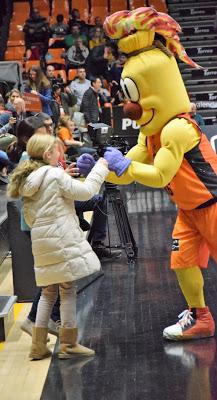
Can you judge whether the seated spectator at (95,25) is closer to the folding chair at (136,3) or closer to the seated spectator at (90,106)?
the folding chair at (136,3)

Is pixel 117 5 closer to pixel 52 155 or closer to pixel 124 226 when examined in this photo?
pixel 124 226

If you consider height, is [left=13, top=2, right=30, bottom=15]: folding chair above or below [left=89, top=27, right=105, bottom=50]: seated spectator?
above

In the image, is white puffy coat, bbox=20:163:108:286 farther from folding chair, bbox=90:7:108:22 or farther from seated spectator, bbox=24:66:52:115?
folding chair, bbox=90:7:108:22

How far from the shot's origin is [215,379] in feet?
13.4

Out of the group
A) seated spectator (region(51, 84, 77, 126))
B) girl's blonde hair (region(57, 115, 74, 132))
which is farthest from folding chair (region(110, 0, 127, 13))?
girl's blonde hair (region(57, 115, 74, 132))

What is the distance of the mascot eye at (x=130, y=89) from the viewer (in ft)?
14.8

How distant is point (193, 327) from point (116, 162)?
1189 mm

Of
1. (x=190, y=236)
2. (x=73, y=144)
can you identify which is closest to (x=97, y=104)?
(x=73, y=144)

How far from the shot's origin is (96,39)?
16078 mm

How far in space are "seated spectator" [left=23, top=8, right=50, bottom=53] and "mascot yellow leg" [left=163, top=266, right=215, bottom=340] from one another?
12262 millimetres

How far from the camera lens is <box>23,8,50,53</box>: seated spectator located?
1634 centimetres

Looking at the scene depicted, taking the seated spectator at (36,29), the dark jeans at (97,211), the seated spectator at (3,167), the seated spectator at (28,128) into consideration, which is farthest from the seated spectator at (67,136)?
the seated spectator at (36,29)

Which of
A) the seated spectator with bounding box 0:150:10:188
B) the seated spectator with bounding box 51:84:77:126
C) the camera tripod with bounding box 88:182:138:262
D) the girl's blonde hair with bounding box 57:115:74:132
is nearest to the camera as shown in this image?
the camera tripod with bounding box 88:182:138:262

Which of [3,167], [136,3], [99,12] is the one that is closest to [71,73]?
[99,12]
